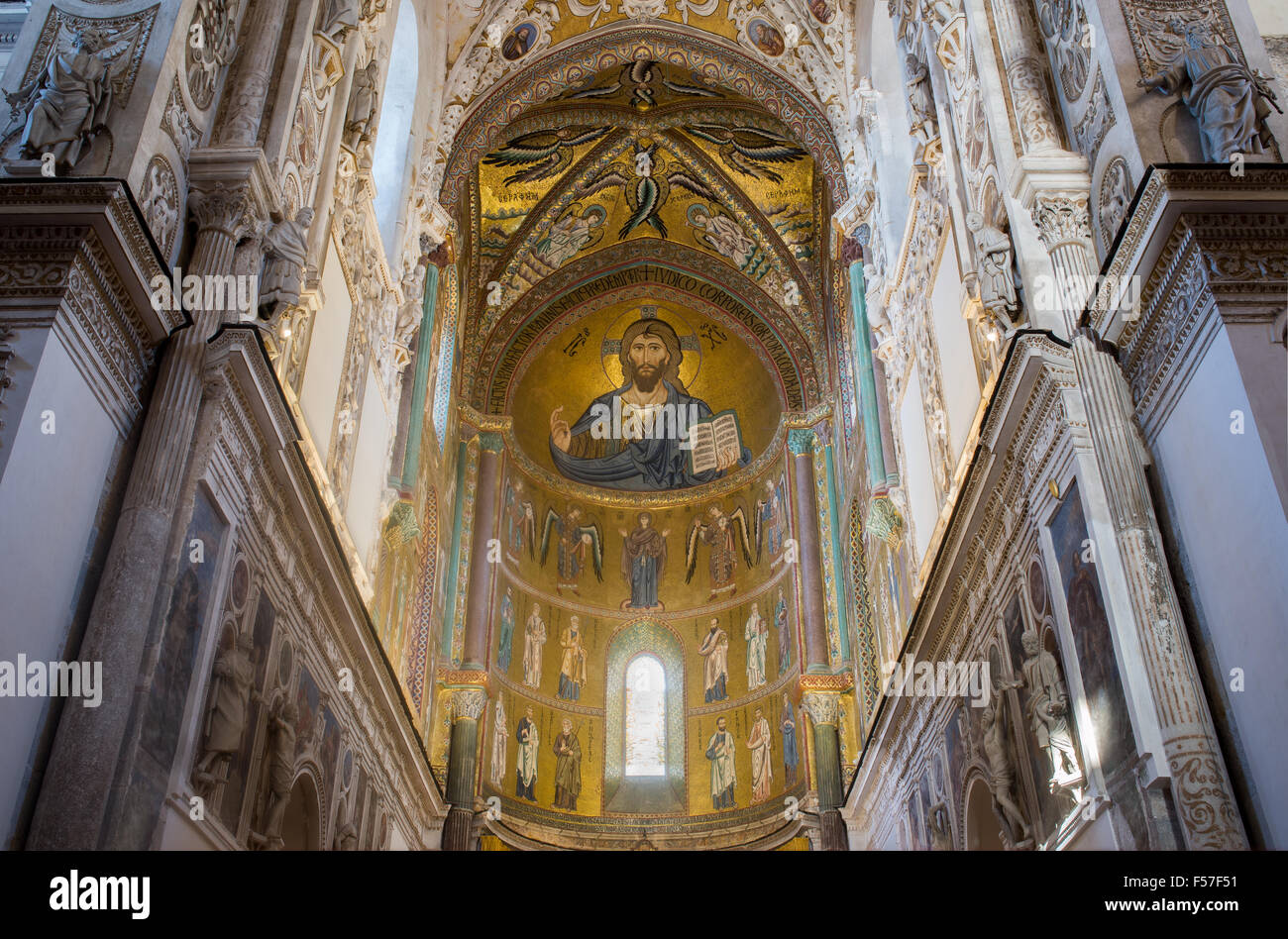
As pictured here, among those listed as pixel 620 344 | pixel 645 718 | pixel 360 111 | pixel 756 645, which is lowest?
pixel 645 718

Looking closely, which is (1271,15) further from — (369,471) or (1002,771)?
(369,471)

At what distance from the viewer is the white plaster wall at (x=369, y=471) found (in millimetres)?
13891

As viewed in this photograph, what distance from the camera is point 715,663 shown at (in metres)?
23.1

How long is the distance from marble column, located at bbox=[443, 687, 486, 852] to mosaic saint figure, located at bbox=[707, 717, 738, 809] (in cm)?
459

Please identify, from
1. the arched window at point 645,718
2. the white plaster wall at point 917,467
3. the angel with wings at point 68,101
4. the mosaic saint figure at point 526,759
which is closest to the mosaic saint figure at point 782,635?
the arched window at point 645,718

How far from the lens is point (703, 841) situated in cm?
2119

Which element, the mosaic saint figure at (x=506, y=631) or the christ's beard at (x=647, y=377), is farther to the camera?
the christ's beard at (x=647, y=377)

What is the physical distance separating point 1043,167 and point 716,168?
13.4m

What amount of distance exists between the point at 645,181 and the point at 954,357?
12.1 metres

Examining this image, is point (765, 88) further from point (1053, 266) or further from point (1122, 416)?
point (1122, 416)

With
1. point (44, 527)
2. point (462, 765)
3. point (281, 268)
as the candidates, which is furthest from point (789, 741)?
point (44, 527)

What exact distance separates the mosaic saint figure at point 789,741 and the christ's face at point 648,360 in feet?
23.8

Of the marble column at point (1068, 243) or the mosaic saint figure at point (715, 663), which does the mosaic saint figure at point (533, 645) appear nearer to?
the mosaic saint figure at point (715, 663)
